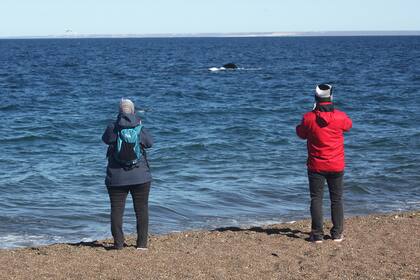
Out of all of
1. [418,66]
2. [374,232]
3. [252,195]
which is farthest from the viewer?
[418,66]

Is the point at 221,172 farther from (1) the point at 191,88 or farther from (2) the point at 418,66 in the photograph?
(2) the point at 418,66

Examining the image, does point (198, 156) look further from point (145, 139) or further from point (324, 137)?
point (145, 139)

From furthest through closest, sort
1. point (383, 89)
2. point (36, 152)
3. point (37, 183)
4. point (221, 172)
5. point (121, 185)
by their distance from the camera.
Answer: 1. point (383, 89)
2. point (36, 152)
3. point (221, 172)
4. point (37, 183)
5. point (121, 185)

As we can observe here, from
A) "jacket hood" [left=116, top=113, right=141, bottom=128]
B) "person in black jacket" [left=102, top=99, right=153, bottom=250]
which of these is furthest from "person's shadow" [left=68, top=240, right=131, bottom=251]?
"jacket hood" [left=116, top=113, right=141, bottom=128]

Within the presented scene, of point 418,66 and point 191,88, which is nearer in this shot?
point 191,88

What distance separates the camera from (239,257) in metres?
7.77

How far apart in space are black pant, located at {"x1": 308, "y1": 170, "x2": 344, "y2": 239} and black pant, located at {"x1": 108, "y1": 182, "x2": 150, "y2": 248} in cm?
182

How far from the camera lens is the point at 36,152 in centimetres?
1838

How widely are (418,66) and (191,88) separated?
23.5 metres

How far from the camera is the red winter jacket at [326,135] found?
26.8ft

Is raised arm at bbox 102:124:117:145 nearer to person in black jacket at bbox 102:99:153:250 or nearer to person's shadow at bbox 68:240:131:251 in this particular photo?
person in black jacket at bbox 102:99:153:250

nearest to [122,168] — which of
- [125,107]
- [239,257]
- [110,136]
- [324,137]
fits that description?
[110,136]

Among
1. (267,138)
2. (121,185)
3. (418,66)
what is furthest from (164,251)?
(418,66)

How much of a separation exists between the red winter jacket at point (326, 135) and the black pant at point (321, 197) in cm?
10
